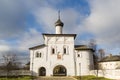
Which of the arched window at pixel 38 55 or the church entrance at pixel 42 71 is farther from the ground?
the arched window at pixel 38 55

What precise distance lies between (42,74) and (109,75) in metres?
14.6

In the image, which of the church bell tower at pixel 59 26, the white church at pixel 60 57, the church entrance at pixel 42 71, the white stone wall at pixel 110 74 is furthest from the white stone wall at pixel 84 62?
the church entrance at pixel 42 71

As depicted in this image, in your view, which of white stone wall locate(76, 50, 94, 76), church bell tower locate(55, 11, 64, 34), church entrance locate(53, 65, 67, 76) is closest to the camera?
white stone wall locate(76, 50, 94, 76)

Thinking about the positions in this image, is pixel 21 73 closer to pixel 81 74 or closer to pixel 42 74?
pixel 42 74

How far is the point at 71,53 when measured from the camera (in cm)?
4612

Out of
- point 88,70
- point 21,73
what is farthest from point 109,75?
point 21,73

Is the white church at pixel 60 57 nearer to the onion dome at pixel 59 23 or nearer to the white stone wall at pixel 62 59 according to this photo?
the white stone wall at pixel 62 59

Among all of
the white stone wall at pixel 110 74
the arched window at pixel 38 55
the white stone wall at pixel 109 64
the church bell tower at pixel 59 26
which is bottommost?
the white stone wall at pixel 110 74

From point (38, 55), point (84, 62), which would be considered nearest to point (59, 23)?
point (38, 55)

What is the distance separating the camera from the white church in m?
45.1

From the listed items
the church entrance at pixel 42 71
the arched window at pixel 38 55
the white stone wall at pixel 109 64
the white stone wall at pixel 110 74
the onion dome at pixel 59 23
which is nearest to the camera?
the white stone wall at pixel 110 74

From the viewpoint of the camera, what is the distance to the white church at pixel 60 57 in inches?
1777

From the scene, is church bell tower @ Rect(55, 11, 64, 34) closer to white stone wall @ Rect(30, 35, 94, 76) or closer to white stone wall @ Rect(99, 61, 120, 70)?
white stone wall @ Rect(30, 35, 94, 76)

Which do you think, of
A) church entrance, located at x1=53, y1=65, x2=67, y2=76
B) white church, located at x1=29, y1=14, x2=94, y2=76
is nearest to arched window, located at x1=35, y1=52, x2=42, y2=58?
white church, located at x1=29, y1=14, x2=94, y2=76
